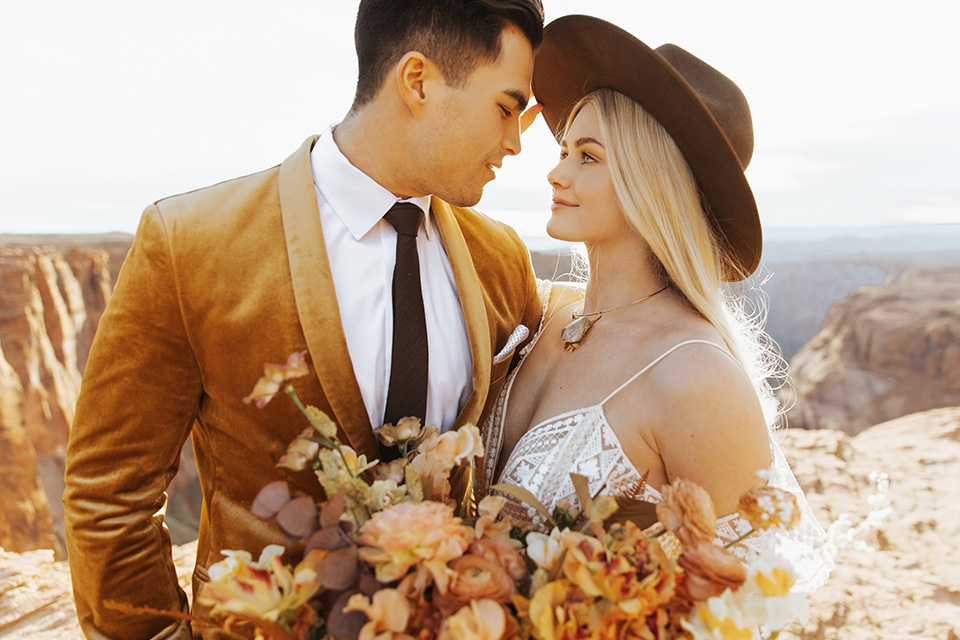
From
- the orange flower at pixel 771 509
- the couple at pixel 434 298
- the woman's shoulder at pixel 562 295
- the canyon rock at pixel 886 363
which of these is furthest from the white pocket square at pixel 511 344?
the canyon rock at pixel 886 363

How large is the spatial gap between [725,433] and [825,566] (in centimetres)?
71

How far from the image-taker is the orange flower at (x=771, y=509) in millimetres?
970

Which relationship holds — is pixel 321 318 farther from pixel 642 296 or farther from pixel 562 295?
pixel 562 295

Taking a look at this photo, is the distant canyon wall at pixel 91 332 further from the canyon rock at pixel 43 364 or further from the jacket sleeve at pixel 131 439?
the jacket sleeve at pixel 131 439

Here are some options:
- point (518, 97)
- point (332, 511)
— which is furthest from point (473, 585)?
point (518, 97)

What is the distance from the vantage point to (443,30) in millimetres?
1746

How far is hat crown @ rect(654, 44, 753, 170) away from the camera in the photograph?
1985mm

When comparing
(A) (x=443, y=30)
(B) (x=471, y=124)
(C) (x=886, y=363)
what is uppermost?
(A) (x=443, y=30)

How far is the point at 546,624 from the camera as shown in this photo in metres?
0.83

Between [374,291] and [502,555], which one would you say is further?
[374,291]

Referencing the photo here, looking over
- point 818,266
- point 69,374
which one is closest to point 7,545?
point 69,374

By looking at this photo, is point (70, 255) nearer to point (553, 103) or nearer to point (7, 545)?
point (7, 545)

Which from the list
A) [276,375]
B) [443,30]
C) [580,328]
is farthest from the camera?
[580,328]

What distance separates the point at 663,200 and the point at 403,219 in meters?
0.90
